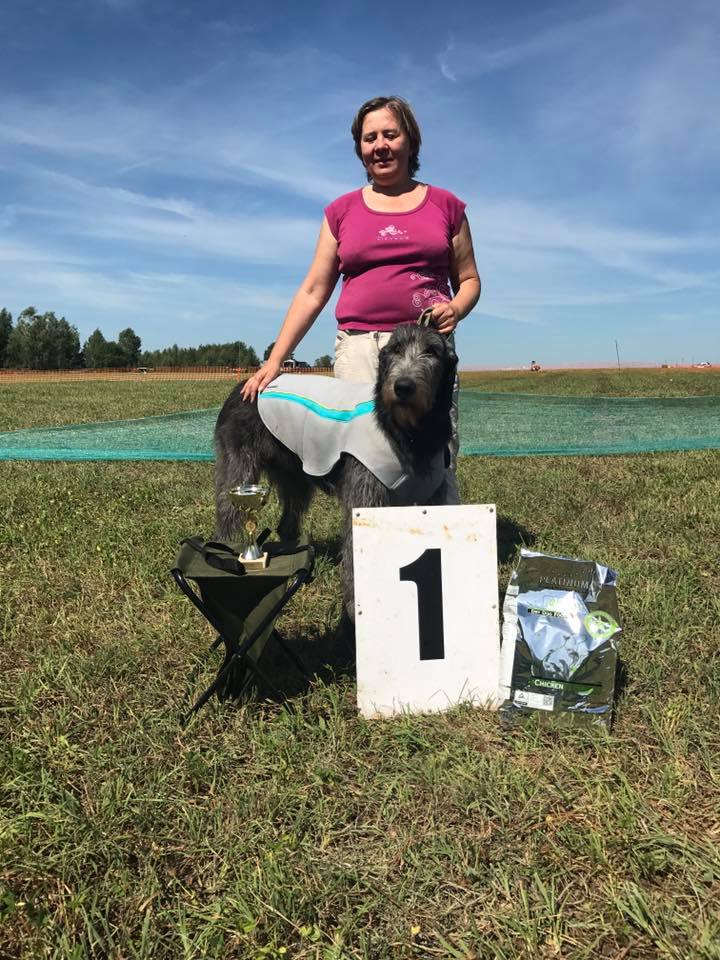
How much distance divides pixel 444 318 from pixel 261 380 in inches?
42.2

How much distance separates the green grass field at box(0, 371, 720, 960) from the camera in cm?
173

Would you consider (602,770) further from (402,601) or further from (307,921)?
(307,921)

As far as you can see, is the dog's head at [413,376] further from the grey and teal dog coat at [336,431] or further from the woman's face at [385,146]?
the woman's face at [385,146]

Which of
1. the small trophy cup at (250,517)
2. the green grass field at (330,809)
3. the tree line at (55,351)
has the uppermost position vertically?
the tree line at (55,351)

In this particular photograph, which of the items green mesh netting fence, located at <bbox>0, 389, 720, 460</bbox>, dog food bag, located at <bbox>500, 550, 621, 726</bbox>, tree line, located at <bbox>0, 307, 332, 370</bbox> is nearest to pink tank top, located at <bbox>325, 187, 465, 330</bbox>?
dog food bag, located at <bbox>500, 550, 621, 726</bbox>

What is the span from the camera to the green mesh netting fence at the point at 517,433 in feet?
28.4

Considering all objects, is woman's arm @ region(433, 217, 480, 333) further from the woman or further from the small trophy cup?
the small trophy cup

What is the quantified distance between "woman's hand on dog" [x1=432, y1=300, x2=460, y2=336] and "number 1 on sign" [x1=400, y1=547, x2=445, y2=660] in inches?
52.8

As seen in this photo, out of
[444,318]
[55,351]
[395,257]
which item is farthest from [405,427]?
[55,351]

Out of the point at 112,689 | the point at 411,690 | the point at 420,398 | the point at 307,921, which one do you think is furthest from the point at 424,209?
the point at 307,921

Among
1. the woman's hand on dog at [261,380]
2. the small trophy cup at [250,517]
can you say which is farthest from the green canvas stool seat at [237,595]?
the woman's hand on dog at [261,380]

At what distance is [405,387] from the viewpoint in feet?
10.5

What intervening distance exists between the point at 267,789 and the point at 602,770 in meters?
1.12

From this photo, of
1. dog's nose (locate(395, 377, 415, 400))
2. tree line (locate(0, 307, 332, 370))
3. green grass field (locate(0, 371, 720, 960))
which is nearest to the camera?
green grass field (locate(0, 371, 720, 960))
